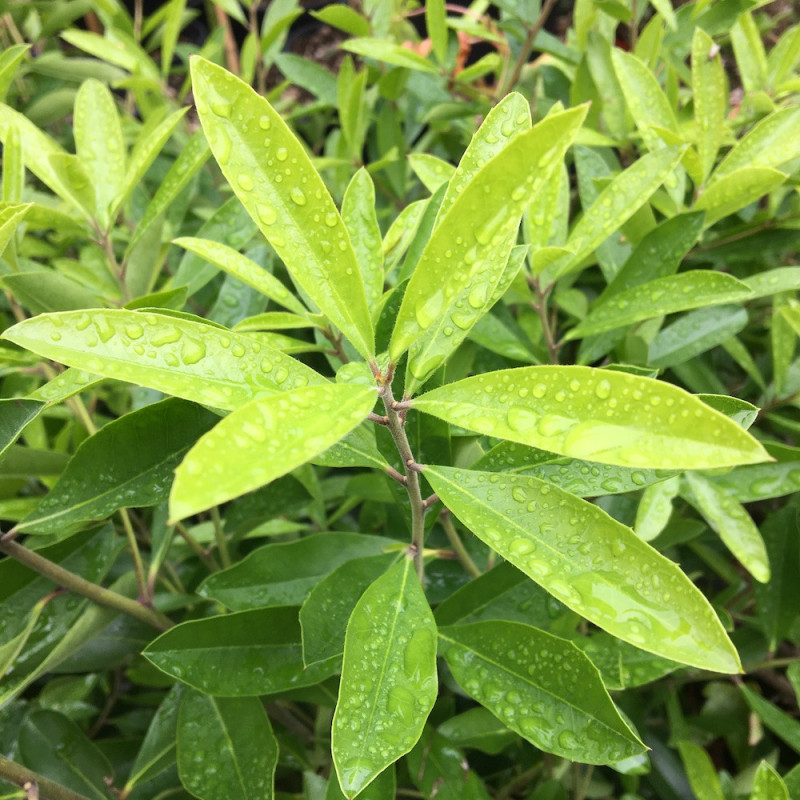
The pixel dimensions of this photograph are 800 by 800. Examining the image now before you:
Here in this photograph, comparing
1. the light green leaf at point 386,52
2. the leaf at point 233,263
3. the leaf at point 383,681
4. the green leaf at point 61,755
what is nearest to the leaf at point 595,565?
the leaf at point 383,681

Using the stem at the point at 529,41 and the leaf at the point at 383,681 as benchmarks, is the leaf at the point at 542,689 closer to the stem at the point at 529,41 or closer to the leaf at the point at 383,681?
the leaf at the point at 383,681

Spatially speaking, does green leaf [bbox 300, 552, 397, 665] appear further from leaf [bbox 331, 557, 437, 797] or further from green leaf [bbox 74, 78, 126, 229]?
green leaf [bbox 74, 78, 126, 229]

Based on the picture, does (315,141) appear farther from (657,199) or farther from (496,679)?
(496,679)

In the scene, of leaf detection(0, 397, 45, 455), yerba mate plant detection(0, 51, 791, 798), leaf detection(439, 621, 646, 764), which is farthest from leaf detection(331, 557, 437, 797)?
leaf detection(0, 397, 45, 455)

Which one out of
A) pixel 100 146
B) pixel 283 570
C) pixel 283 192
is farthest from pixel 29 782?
pixel 100 146

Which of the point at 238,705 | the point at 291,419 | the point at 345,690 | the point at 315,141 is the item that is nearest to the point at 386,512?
the point at 238,705

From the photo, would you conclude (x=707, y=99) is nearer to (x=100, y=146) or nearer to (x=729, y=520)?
(x=729, y=520)
